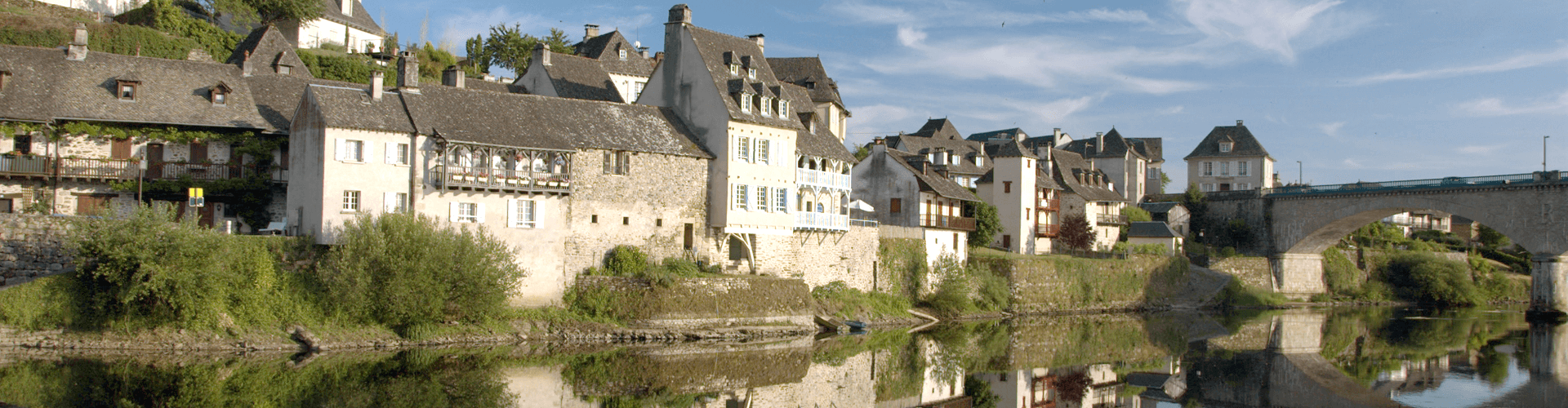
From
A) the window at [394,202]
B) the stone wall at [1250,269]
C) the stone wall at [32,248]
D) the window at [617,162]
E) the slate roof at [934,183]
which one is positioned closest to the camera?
the stone wall at [32,248]

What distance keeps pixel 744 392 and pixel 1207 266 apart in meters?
50.6

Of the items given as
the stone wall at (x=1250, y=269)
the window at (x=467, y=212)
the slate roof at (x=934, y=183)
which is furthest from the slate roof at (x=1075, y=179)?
the window at (x=467, y=212)

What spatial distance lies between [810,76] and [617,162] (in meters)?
28.4

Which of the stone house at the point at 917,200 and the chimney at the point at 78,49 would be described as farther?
the stone house at the point at 917,200

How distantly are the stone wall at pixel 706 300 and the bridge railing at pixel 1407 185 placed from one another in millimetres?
44031

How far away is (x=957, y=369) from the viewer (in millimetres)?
35938

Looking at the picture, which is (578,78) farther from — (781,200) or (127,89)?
(127,89)

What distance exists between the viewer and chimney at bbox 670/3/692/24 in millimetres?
47938

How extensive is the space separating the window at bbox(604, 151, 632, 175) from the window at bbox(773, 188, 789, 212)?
6864mm

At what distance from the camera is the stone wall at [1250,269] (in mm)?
72250

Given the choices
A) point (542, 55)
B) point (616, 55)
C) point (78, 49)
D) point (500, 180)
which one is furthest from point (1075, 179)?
point (78, 49)

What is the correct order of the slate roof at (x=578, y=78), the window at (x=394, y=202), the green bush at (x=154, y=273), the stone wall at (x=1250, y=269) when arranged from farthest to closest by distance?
the stone wall at (x=1250, y=269)
the slate roof at (x=578, y=78)
the window at (x=394, y=202)
the green bush at (x=154, y=273)

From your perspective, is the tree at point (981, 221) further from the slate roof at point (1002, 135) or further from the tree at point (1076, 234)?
the slate roof at point (1002, 135)

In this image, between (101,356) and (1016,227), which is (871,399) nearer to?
(101,356)
